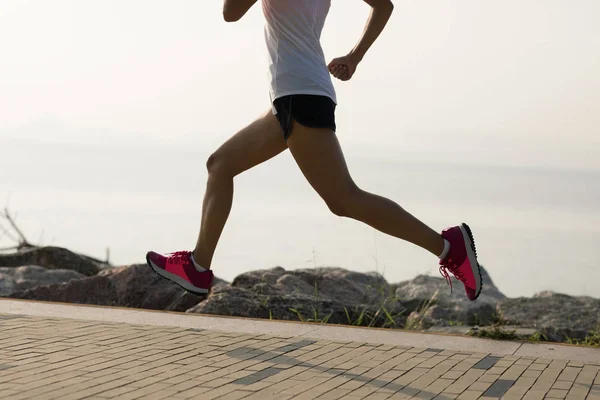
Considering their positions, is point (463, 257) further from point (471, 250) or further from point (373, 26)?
point (373, 26)

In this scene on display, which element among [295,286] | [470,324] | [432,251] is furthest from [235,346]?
[470,324]

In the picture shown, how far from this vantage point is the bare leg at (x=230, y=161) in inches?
192

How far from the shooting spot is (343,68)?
500 centimetres

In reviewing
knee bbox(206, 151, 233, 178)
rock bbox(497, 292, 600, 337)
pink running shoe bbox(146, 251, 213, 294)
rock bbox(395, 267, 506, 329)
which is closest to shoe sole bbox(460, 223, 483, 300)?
knee bbox(206, 151, 233, 178)

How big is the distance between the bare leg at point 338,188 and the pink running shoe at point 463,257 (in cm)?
20

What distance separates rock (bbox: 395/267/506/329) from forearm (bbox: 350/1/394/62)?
7.60ft

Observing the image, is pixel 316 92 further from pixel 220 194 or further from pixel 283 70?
pixel 220 194

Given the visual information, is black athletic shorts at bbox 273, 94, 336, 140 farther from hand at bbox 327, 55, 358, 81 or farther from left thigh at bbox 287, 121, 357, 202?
hand at bbox 327, 55, 358, 81

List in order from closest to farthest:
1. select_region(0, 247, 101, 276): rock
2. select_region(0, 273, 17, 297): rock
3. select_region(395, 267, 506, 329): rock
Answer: select_region(395, 267, 506, 329): rock, select_region(0, 273, 17, 297): rock, select_region(0, 247, 101, 276): rock

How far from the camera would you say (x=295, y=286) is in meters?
7.62

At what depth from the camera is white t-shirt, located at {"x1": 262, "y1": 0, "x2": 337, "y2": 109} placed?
4609 millimetres

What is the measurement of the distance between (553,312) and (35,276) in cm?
438

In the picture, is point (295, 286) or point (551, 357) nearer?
point (551, 357)

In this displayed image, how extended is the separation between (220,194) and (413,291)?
14.9 ft
